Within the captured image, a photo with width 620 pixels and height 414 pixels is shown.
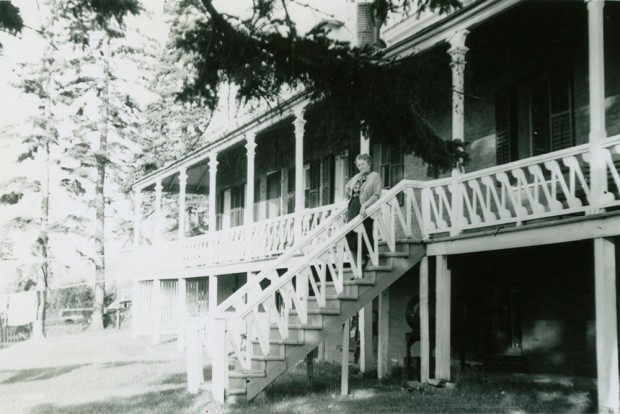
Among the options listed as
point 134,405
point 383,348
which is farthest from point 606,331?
point 134,405

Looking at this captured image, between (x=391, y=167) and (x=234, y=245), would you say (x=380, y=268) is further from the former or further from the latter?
(x=234, y=245)

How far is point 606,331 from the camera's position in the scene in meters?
8.34

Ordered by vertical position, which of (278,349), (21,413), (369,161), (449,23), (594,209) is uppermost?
(449,23)

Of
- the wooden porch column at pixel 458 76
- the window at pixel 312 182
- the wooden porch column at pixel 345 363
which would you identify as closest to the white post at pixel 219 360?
the wooden porch column at pixel 345 363

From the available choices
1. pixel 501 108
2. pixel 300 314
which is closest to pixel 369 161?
pixel 300 314

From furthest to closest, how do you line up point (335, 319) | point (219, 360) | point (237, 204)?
point (237, 204)
point (335, 319)
point (219, 360)

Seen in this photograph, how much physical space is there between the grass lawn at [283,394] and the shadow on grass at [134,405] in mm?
13

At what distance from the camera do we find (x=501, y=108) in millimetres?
12984

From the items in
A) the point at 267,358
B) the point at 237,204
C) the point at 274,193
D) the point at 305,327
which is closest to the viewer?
the point at 267,358

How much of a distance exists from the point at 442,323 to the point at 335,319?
1.69 metres

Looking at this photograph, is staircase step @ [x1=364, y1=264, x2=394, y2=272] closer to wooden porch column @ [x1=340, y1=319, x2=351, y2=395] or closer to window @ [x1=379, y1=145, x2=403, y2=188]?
wooden porch column @ [x1=340, y1=319, x2=351, y2=395]

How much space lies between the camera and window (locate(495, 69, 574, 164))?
11.8 metres

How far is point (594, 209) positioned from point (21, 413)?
7.90m

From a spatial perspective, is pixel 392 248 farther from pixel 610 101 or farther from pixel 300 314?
pixel 610 101
